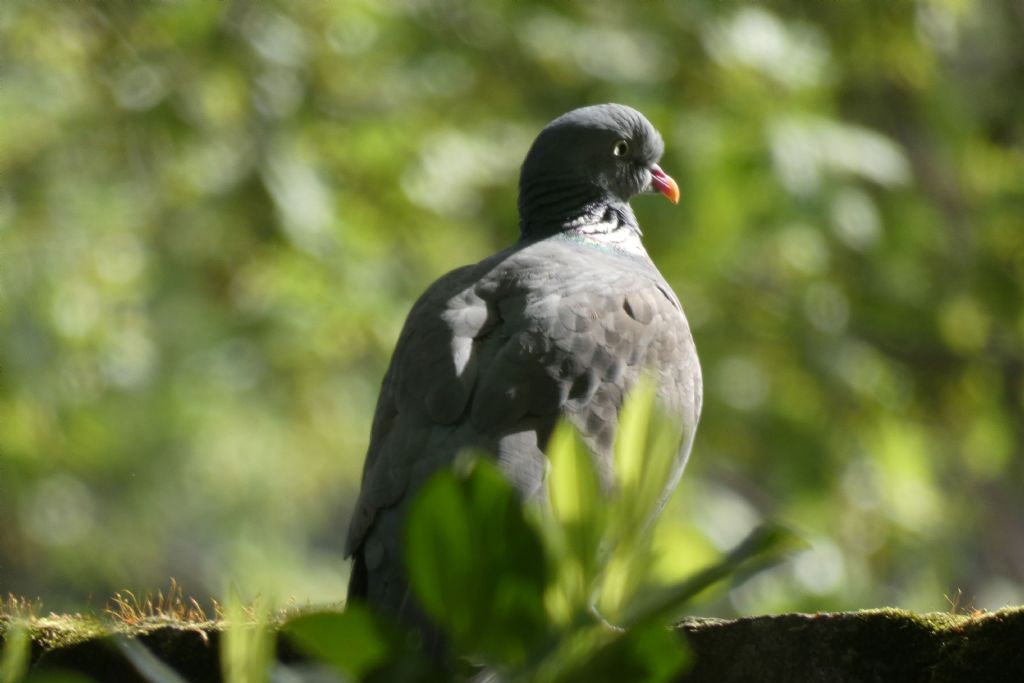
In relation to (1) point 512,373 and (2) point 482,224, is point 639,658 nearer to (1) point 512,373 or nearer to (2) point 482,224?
(1) point 512,373

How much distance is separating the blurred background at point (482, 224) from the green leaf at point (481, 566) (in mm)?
5372

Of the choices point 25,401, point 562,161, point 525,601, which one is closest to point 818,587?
point 562,161

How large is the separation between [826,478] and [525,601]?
21.9 ft

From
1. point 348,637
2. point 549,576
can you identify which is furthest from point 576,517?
point 348,637

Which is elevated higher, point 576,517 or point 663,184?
point 576,517

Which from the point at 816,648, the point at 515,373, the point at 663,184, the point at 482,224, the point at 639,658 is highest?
the point at 639,658

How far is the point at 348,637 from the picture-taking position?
0.81 m

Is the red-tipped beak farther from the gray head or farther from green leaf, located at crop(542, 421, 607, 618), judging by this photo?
green leaf, located at crop(542, 421, 607, 618)

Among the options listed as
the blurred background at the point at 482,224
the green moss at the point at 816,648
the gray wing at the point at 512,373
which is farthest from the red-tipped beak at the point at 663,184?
the green moss at the point at 816,648

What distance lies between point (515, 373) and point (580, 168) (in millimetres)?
1312

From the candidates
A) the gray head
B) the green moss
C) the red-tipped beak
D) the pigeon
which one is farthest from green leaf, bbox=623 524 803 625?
the red-tipped beak

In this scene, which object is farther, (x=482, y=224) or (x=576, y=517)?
(x=482, y=224)

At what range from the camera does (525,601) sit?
2.73ft

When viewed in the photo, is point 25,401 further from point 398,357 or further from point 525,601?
point 525,601
